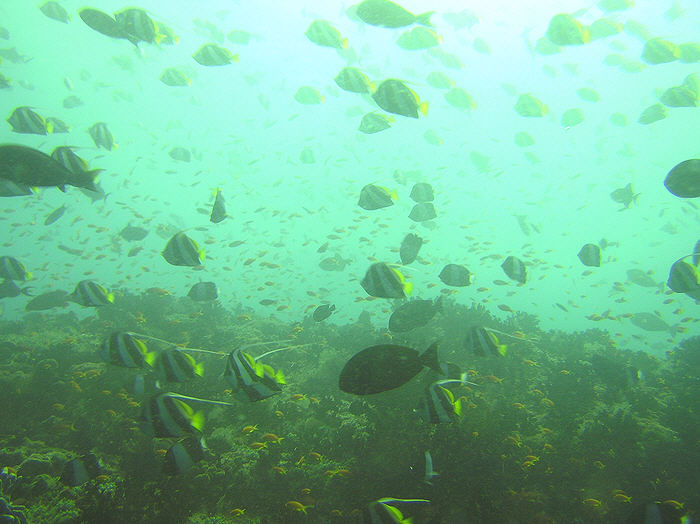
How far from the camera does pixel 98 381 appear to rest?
7.09 metres

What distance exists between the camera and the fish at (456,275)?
582cm

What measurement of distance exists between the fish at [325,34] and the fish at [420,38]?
2.54 metres

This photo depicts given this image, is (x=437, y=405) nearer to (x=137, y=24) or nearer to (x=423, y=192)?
(x=423, y=192)

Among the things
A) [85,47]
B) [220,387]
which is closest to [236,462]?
[220,387]

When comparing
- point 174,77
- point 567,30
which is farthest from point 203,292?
point 567,30

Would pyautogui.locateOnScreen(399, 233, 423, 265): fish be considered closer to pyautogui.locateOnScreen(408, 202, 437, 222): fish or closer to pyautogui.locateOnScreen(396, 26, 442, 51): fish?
pyautogui.locateOnScreen(408, 202, 437, 222): fish

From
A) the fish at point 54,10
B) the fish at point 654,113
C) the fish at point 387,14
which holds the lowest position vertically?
the fish at point 54,10

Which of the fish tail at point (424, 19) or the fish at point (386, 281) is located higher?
the fish tail at point (424, 19)

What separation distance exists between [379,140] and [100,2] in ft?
163

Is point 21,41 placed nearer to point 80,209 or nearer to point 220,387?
point 80,209

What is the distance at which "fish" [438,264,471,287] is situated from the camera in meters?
5.82

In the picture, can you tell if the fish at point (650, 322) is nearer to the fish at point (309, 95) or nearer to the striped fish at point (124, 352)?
the fish at point (309, 95)

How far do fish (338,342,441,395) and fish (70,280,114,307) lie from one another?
14.7 ft

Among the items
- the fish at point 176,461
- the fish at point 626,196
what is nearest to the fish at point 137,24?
the fish at point 176,461
